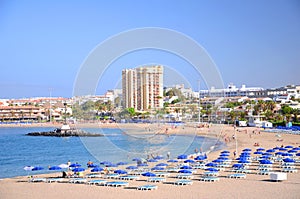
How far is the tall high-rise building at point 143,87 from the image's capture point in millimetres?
53281

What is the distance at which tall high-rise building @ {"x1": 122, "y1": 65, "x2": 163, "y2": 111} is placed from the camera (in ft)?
175

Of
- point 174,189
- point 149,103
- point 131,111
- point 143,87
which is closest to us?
point 174,189

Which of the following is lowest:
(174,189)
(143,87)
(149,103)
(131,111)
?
(174,189)

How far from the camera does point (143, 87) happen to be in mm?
64375

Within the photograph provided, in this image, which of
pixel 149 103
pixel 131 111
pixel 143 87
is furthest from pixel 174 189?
pixel 149 103

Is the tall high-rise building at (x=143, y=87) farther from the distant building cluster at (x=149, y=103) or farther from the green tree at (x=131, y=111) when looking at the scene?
the green tree at (x=131, y=111)

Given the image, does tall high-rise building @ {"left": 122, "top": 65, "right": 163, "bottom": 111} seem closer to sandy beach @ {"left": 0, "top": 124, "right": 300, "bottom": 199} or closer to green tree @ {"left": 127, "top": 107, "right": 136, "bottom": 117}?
green tree @ {"left": 127, "top": 107, "right": 136, "bottom": 117}

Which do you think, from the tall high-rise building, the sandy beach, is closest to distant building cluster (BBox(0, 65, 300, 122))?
the tall high-rise building

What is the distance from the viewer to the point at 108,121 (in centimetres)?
8288

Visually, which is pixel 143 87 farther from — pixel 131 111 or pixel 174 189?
pixel 174 189

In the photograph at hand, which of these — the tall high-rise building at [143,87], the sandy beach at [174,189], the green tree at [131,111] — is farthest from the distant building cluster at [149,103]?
the sandy beach at [174,189]

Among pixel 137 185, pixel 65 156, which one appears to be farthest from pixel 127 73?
pixel 137 185

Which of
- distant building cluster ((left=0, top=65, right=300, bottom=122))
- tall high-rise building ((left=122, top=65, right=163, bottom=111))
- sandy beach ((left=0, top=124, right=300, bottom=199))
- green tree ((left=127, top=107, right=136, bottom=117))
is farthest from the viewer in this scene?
green tree ((left=127, top=107, right=136, bottom=117))

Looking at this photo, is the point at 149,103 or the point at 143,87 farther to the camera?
the point at 149,103
